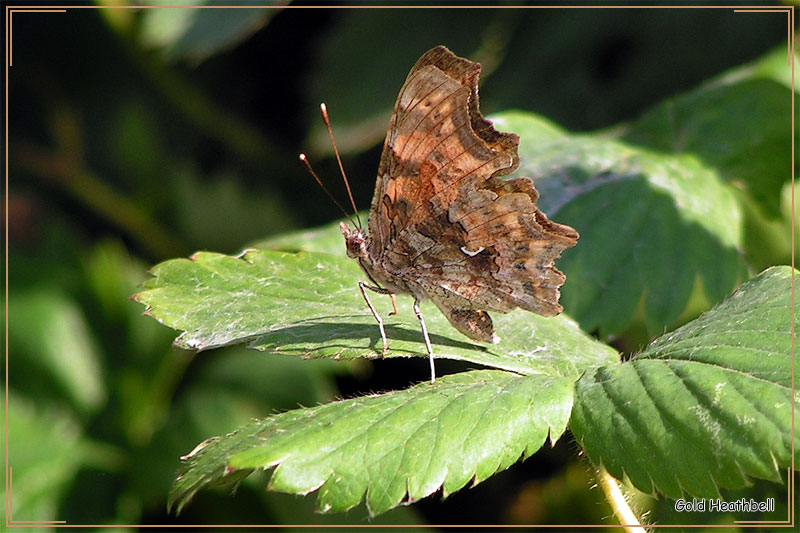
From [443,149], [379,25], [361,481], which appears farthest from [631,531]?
[379,25]

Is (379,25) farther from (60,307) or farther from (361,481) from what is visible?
(361,481)

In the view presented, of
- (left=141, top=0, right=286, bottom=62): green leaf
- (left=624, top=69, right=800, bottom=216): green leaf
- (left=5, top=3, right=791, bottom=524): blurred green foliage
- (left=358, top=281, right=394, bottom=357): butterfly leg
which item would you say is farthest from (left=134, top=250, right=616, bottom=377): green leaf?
(left=141, top=0, right=286, bottom=62): green leaf

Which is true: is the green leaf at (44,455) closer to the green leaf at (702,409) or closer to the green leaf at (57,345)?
the green leaf at (57,345)

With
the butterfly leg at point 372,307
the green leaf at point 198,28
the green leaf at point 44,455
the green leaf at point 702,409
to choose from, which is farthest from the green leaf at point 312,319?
the green leaf at point 44,455

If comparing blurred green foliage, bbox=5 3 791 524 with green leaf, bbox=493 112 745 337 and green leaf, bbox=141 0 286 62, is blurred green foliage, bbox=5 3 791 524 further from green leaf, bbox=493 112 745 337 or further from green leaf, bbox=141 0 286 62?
green leaf, bbox=493 112 745 337

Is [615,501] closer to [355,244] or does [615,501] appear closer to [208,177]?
[355,244]

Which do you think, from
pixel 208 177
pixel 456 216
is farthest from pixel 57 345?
pixel 456 216
